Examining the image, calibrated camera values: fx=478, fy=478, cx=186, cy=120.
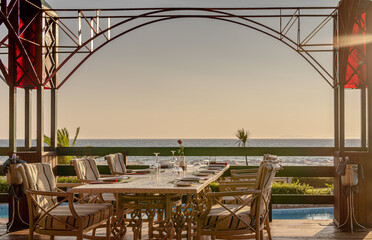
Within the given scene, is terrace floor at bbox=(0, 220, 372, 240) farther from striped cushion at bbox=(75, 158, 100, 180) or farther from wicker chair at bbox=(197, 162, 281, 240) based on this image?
wicker chair at bbox=(197, 162, 281, 240)

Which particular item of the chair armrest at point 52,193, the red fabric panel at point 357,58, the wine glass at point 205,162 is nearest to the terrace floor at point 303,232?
the wine glass at point 205,162

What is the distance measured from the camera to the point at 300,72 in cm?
3394

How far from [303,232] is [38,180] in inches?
128

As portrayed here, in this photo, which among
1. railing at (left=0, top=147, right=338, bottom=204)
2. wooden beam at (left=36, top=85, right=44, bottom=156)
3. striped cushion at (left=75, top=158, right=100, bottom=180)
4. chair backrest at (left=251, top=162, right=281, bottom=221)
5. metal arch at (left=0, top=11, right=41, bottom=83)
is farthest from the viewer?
railing at (left=0, top=147, right=338, bottom=204)

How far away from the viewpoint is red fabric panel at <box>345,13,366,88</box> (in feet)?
20.5

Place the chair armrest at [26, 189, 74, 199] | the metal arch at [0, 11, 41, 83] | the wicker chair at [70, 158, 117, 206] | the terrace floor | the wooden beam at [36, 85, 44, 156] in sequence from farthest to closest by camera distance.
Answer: the wooden beam at [36, 85, 44, 156] < the metal arch at [0, 11, 41, 83] < the terrace floor < the wicker chair at [70, 158, 117, 206] < the chair armrest at [26, 189, 74, 199]

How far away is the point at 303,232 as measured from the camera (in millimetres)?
5801

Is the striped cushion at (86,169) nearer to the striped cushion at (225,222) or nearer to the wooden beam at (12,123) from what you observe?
the wooden beam at (12,123)

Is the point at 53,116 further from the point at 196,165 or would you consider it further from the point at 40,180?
the point at 40,180

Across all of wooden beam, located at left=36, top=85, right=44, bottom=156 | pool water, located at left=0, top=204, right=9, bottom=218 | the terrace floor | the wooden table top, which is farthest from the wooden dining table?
pool water, located at left=0, top=204, right=9, bottom=218

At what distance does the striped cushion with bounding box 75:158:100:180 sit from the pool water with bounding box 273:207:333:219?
5347 millimetres

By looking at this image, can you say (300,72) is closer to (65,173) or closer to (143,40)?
(143,40)

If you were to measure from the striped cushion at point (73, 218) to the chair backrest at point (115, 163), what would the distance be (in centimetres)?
144

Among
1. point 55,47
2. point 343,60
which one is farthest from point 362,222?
point 55,47
